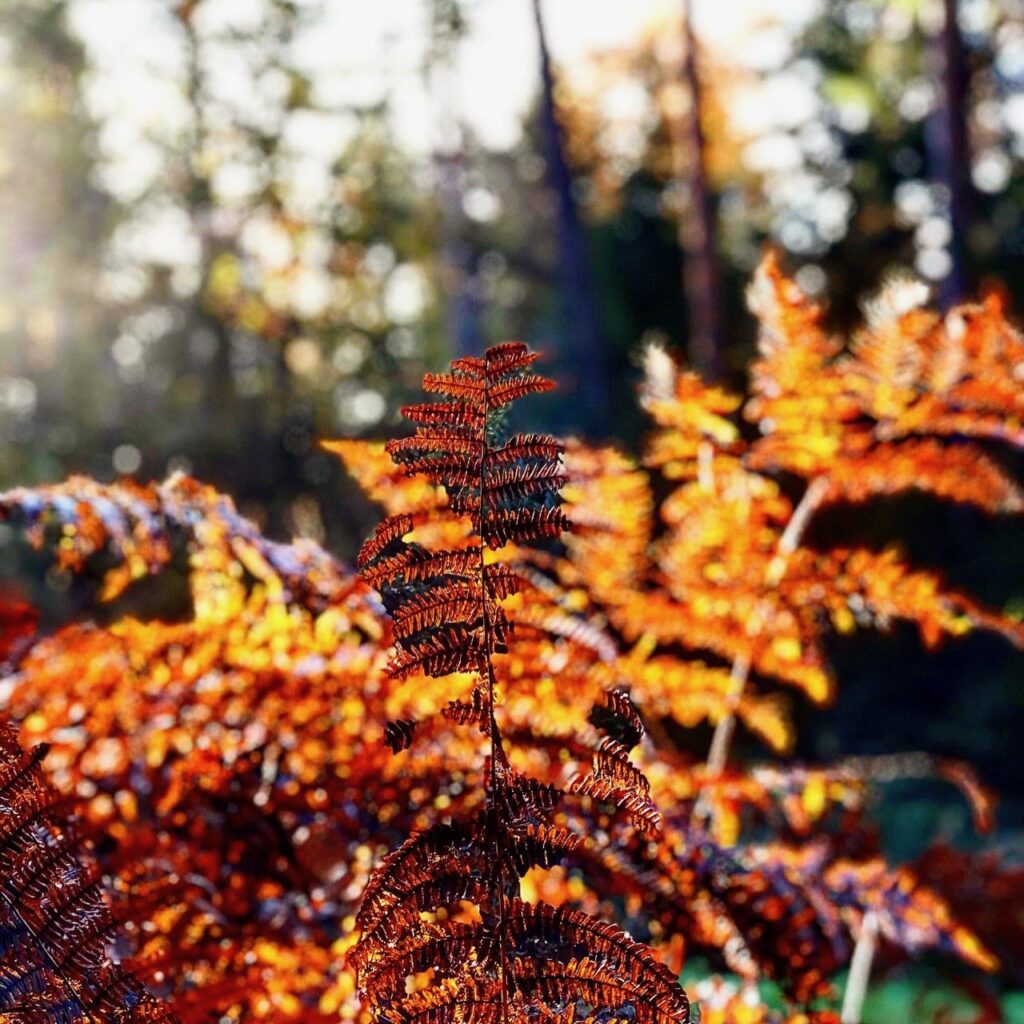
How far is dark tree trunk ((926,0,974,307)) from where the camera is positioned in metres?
11.3

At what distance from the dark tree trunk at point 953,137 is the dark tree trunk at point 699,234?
2223 mm

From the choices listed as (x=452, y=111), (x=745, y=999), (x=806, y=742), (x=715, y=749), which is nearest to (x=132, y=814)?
(x=745, y=999)

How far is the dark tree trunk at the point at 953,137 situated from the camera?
1130 centimetres

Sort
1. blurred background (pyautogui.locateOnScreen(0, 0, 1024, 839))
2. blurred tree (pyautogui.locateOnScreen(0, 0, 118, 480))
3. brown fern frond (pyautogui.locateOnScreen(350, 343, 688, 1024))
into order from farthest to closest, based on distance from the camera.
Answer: blurred tree (pyautogui.locateOnScreen(0, 0, 118, 480))
blurred background (pyautogui.locateOnScreen(0, 0, 1024, 839))
brown fern frond (pyautogui.locateOnScreen(350, 343, 688, 1024))

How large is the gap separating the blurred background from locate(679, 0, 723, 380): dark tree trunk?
0.12 feet

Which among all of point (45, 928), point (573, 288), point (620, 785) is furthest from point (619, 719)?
point (573, 288)

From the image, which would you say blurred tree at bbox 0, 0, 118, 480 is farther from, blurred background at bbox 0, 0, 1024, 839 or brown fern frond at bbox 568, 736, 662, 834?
brown fern frond at bbox 568, 736, 662, 834

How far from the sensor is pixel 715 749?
297 centimetres

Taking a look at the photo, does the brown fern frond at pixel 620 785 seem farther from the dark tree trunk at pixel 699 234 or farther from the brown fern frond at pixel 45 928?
the dark tree trunk at pixel 699 234

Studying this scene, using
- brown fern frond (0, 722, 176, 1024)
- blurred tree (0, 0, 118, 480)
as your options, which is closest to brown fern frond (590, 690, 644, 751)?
brown fern frond (0, 722, 176, 1024)

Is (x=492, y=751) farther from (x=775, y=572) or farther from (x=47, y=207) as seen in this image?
(x=47, y=207)

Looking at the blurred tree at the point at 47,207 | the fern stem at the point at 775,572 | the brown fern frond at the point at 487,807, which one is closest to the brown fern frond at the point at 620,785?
the brown fern frond at the point at 487,807

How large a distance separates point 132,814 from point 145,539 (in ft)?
1.58

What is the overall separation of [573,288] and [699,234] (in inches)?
55.1
